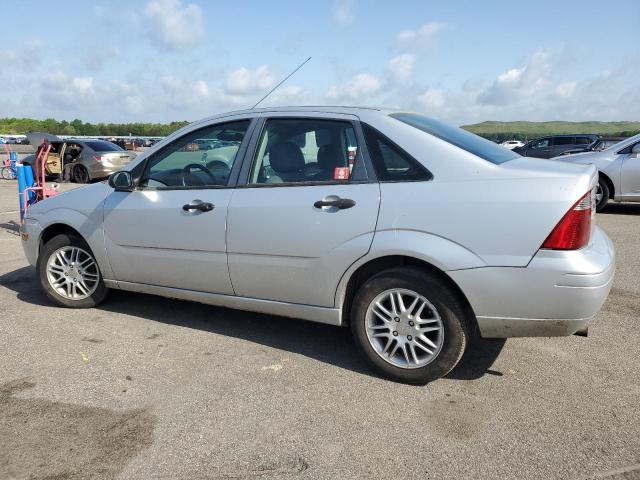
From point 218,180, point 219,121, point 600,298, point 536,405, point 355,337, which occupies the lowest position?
point 536,405

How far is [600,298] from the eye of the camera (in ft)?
9.94

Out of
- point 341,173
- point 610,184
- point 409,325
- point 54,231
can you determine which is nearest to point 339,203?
point 341,173

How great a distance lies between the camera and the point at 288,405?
3.17m

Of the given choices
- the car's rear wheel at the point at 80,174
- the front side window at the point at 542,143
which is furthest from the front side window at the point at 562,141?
the car's rear wheel at the point at 80,174

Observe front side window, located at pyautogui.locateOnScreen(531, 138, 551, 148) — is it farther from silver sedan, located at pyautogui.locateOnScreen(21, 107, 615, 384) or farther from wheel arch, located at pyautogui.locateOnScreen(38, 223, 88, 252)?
wheel arch, located at pyautogui.locateOnScreen(38, 223, 88, 252)

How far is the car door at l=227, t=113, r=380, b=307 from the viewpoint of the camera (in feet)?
11.3

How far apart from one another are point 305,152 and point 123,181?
5.23 feet

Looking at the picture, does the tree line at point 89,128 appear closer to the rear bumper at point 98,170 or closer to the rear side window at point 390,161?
the rear bumper at point 98,170

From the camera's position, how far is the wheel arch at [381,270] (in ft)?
10.7

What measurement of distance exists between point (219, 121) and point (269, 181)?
2.45 feet

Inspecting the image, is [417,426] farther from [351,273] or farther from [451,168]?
[451,168]

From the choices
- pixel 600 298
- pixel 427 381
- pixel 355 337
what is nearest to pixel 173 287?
pixel 355 337

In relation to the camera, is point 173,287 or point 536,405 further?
point 173,287

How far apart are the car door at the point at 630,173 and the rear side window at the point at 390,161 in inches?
331
